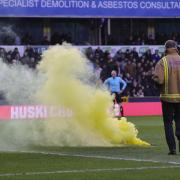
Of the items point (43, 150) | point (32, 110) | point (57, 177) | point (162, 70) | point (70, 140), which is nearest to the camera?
point (57, 177)

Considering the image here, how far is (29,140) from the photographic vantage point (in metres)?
15.2

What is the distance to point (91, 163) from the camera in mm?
11148

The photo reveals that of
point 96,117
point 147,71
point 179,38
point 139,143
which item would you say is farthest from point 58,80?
point 179,38

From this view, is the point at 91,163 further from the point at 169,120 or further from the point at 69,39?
the point at 69,39

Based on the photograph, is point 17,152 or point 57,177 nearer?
point 57,177

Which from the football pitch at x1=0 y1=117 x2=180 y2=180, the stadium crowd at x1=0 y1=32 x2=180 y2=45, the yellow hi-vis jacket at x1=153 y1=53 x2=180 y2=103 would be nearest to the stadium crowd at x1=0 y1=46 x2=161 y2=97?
the stadium crowd at x1=0 y1=32 x2=180 y2=45

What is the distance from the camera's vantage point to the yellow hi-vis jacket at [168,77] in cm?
1245

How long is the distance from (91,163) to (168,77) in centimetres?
250

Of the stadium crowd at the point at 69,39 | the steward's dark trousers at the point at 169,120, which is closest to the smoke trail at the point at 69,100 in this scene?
the steward's dark trousers at the point at 169,120

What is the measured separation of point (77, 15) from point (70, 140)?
19.0m

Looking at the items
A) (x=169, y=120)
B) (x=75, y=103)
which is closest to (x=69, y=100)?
(x=75, y=103)

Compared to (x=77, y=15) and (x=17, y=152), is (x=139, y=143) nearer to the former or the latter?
(x=17, y=152)

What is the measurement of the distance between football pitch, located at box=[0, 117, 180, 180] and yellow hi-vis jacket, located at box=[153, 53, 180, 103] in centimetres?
113

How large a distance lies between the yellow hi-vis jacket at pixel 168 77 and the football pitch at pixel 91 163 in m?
1.13
